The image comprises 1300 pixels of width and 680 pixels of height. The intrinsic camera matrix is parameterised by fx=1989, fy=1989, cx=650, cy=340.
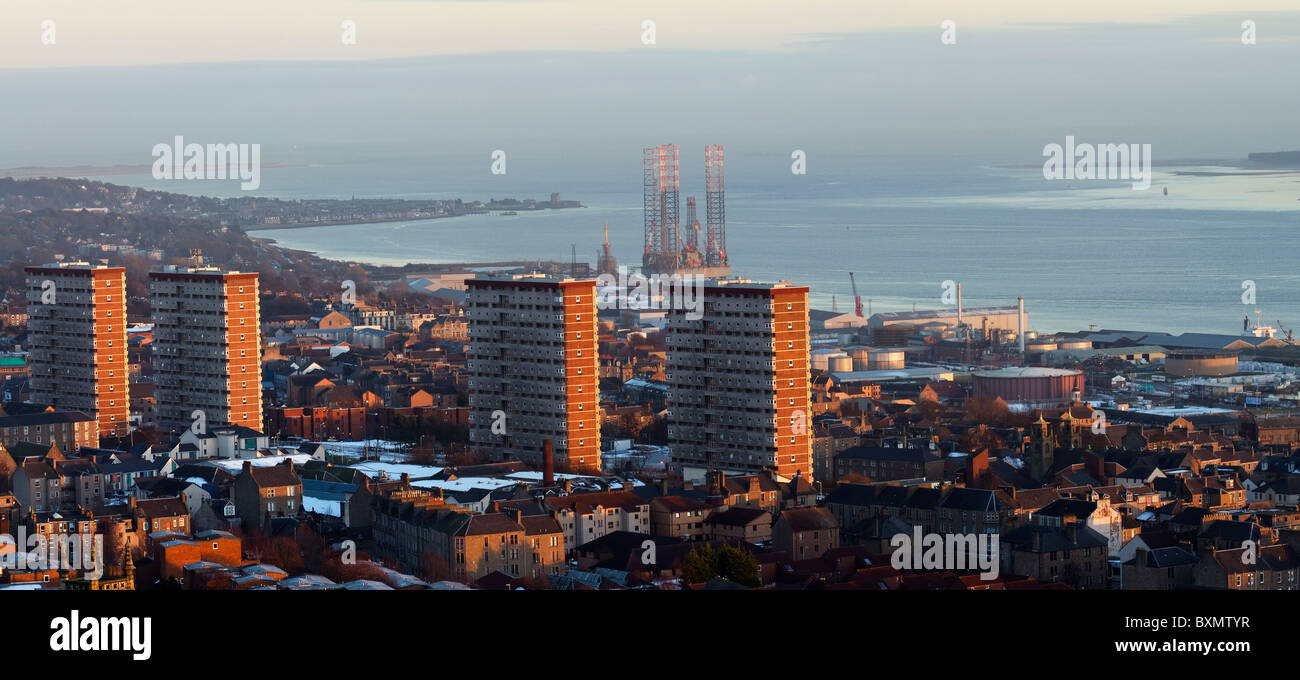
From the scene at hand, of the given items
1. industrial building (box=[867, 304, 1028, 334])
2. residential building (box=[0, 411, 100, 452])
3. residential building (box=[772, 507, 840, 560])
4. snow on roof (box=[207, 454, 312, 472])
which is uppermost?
industrial building (box=[867, 304, 1028, 334])

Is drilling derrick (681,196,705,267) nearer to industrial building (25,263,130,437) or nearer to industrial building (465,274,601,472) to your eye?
industrial building (25,263,130,437)

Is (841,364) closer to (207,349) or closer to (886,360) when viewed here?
(886,360)

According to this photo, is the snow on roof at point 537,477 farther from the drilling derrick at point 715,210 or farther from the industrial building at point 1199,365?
the drilling derrick at point 715,210

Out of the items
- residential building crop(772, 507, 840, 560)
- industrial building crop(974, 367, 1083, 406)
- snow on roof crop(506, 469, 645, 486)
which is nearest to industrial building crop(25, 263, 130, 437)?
snow on roof crop(506, 469, 645, 486)

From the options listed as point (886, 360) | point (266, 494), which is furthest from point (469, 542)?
point (886, 360)

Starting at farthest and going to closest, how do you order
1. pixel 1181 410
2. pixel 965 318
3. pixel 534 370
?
pixel 965 318, pixel 1181 410, pixel 534 370
